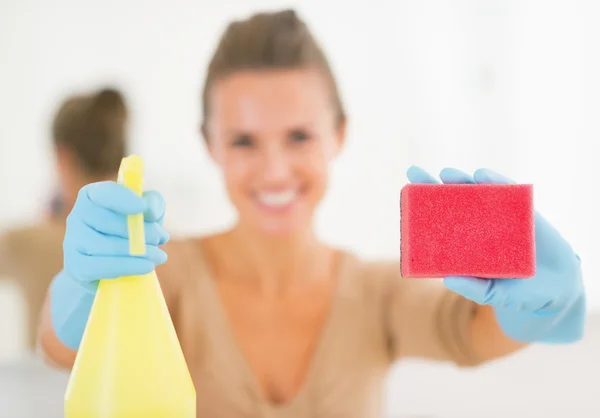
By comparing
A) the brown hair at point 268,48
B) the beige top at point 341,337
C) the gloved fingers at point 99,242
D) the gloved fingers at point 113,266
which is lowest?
the beige top at point 341,337

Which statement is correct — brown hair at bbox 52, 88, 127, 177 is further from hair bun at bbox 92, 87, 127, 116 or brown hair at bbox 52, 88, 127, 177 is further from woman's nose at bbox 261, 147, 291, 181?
woman's nose at bbox 261, 147, 291, 181

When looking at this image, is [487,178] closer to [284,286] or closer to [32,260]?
[284,286]

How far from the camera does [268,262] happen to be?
1.02 m

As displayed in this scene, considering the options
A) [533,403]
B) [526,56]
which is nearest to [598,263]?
[533,403]

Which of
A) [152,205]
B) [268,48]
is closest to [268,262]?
[268,48]

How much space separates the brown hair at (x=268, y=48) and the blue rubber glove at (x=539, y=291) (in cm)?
34

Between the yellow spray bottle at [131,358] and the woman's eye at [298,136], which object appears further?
the woman's eye at [298,136]

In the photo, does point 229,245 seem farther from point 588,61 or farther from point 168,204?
point 588,61

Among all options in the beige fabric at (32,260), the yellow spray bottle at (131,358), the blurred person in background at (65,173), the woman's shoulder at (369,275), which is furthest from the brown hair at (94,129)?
the yellow spray bottle at (131,358)

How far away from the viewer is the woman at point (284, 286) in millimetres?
933

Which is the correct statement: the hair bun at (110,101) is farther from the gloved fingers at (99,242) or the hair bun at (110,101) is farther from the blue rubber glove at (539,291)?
the blue rubber glove at (539,291)

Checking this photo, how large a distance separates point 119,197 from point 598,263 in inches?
39.4

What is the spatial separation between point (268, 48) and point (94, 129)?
0.37m

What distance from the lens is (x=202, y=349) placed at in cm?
96
